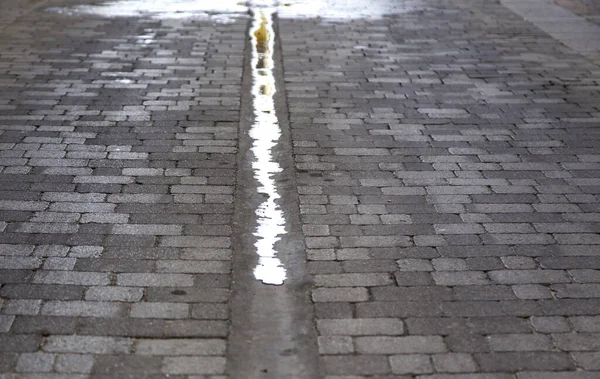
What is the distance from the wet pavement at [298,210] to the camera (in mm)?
3896

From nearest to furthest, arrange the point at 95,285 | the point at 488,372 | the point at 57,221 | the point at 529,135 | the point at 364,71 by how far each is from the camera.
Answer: the point at 488,372 < the point at 95,285 < the point at 57,221 < the point at 529,135 < the point at 364,71

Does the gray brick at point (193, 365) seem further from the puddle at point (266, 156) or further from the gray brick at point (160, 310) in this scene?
the puddle at point (266, 156)

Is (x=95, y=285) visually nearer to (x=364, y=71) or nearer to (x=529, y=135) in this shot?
(x=529, y=135)

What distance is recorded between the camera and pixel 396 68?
9.15 meters

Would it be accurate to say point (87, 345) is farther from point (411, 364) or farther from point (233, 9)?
point (233, 9)

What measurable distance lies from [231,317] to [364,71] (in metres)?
5.35

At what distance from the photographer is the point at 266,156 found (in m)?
6.47

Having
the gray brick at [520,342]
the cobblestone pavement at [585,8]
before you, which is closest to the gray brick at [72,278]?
the gray brick at [520,342]

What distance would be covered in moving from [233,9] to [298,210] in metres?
7.93

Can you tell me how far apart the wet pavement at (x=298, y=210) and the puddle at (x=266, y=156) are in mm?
23

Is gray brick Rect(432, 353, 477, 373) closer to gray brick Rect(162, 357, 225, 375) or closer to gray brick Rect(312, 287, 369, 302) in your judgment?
gray brick Rect(312, 287, 369, 302)

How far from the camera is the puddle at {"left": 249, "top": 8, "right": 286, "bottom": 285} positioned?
477 centimetres

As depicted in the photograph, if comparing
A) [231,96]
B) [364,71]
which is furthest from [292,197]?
[364,71]

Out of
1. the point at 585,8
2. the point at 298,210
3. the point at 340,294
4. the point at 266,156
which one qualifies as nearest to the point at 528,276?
the point at 340,294
